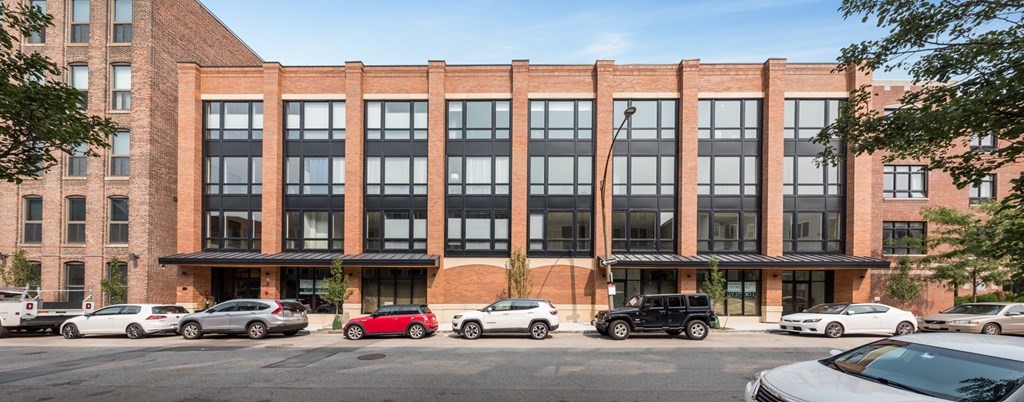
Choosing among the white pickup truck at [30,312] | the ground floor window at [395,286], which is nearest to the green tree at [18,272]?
the white pickup truck at [30,312]

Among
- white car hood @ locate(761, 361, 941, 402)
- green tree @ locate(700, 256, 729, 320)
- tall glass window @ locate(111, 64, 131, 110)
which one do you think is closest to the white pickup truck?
tall glass window @ locate(111, 64, 131, 110)

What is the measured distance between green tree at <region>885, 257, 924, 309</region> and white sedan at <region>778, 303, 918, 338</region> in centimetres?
387

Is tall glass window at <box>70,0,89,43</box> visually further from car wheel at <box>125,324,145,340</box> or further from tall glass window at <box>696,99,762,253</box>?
tall glass window at <box>696,99,762,253</box>

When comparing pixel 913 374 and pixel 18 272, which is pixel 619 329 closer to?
pixel 913 374

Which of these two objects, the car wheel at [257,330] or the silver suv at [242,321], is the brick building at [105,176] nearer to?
the silver suv at [242,321]

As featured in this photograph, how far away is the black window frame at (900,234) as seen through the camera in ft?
72.6

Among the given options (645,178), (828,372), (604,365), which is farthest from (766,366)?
(645,178)

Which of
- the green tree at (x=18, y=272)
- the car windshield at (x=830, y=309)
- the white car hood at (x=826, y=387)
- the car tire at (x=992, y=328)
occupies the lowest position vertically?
the car tire at (x=992, y=328)

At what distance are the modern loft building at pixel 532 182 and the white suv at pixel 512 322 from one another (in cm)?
532

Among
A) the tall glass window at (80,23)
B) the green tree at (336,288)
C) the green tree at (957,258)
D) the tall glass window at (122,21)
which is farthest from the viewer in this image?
the tall glass window at (80,23)

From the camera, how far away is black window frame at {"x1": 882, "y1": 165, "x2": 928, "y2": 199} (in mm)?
22828

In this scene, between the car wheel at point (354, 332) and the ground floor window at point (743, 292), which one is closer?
the car wheel at point (354, 332)

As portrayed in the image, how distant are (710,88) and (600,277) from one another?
10604 millimetres


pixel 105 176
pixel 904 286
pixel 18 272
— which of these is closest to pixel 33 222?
pixel 18 272
